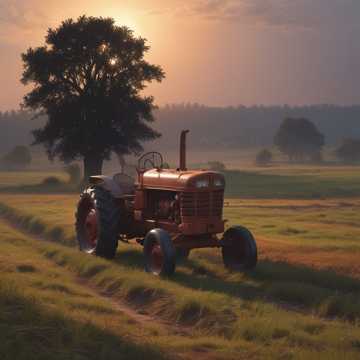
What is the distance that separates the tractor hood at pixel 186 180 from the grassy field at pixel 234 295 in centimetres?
166

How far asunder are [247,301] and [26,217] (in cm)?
1466

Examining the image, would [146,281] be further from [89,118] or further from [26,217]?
[89,118]

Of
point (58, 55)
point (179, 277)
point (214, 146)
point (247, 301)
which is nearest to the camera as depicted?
point (247, 301)

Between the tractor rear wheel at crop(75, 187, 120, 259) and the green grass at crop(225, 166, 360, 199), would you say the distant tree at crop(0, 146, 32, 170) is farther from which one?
the tractor rear wheel at crop(75, 187, 120, 259)

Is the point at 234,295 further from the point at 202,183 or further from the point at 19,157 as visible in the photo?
the point at 19,157

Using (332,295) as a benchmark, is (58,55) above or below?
above

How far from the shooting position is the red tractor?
1103cm

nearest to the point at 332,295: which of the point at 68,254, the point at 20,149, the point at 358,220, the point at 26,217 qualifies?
the point at 68,254

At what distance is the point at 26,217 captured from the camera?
71.7ft

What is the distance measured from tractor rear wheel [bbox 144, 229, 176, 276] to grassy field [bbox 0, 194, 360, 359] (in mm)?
249

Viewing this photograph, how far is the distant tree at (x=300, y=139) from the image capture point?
10481 cm

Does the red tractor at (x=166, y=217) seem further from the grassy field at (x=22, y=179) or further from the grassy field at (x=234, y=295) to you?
the grassy field at (x=22, y=179)

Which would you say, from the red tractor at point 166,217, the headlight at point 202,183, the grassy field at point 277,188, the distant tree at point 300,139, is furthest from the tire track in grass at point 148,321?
the distant tree at point 300,139

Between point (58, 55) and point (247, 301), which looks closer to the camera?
point (247, 301)
